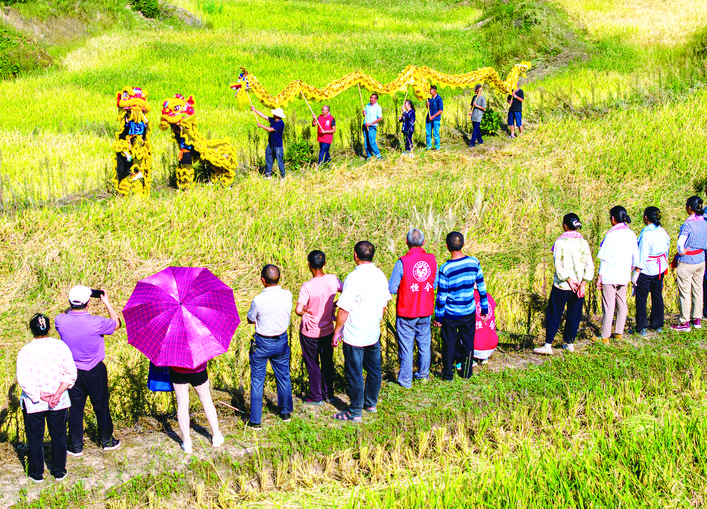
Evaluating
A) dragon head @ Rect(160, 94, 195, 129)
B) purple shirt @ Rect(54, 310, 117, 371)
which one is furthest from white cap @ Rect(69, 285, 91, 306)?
dragon head @ Rect(160, 94, 195, 129)

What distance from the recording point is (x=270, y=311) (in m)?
5.56

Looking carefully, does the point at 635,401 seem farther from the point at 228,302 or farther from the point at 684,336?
the point at 228,302

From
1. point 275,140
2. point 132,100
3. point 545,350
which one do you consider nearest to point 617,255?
point 545,350

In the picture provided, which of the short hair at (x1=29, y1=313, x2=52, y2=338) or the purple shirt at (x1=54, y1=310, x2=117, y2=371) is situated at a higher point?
the short hair at (x1=29, y1=313, x2=52, y2=338)

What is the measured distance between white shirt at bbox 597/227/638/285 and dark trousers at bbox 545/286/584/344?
47cm

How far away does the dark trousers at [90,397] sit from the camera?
5.32m

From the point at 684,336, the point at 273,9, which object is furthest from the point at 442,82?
the point at 273,9

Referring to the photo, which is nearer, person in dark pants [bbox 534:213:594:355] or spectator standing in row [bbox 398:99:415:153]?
person in dark pants [bbox 534:213:594:355]

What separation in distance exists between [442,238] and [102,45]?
62.9ft

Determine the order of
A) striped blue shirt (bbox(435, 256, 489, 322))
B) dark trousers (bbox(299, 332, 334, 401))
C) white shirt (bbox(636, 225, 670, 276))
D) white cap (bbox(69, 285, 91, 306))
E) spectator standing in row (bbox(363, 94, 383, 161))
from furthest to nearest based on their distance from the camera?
spectator standing in row (bbox(363, 94, 383, 161)), white shirt (bbox(636, 225, 670, 276)), striped blue shirt (bbox(435, 256, 489, 322)), dark trousers (bbox(299, 332, 334, 401)), white cap (bbox(69, 285, 91, 306))

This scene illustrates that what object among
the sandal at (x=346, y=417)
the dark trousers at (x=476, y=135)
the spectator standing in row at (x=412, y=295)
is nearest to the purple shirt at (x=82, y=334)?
the sandal at (x=346, y=417)

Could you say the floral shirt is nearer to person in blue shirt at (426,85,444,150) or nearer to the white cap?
the white cap

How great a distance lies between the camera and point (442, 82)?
15.2 metres

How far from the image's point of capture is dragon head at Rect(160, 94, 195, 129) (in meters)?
11.5
